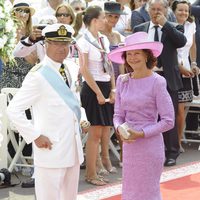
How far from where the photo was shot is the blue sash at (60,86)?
466cm

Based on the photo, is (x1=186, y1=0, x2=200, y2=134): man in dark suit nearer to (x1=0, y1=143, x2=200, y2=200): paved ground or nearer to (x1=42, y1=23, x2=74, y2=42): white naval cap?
(x1=0, y1=143, x2=200, y2=200): paved ground

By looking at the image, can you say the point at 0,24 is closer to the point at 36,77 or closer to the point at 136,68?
the point at 36,77

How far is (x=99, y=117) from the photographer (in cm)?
714

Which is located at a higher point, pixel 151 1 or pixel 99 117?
pixel 151 1

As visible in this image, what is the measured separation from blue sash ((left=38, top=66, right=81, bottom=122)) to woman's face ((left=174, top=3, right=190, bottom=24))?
4.42 meters

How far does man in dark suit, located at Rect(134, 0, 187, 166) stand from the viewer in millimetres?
7785

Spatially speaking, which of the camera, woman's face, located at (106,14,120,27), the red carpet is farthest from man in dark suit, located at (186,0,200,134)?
the camera

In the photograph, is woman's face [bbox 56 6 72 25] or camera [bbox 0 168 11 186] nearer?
camera [bbox 0 168 11 186]

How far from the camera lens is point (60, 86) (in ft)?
15.4

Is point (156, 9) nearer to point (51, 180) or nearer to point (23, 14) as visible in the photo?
point (23, 14)

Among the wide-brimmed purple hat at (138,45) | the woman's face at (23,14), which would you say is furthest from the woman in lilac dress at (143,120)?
the woman's face at (23,14)

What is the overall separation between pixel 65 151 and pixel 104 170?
290 cm

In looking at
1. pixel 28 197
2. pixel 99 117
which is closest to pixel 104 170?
pixel 99 117

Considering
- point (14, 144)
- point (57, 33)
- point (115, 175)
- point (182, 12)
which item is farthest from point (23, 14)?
point (57, 33)
